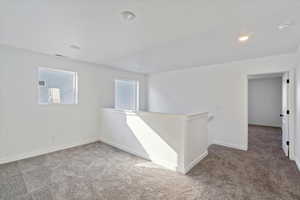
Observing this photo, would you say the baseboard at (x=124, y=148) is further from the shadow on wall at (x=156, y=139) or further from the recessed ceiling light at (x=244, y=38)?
the recessed ceiling light at (x=244, y=38)

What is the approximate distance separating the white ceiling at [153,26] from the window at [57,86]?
A: 685 millimetres

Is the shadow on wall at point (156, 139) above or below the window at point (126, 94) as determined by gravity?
below

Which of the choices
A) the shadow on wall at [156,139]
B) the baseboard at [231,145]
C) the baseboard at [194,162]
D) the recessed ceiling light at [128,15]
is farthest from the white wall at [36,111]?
the baseboard at [231,145]

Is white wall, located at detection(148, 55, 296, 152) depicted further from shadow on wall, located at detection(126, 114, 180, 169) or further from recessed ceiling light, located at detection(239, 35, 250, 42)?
shadow on wall, located at detection(126, 114, 180, 169)

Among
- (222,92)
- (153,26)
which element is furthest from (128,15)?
(222,92)

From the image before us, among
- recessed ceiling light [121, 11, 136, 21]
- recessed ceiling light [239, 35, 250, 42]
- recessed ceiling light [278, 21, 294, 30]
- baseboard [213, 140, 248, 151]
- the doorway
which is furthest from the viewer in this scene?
the doorway

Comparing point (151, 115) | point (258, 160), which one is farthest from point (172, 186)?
point (258, 160)

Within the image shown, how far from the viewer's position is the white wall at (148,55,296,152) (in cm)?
343

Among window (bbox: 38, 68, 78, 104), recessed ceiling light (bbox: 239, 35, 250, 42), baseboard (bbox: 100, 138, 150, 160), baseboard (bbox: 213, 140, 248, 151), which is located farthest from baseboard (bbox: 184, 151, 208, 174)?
window (bbox: 38, 68, 78, 104)

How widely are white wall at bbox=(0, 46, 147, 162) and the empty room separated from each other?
0.02 metres

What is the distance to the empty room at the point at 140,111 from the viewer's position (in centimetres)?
179

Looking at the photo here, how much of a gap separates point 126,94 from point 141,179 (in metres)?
3.64

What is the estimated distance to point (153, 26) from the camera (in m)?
1.99

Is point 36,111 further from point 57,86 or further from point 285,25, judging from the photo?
point 285,25
